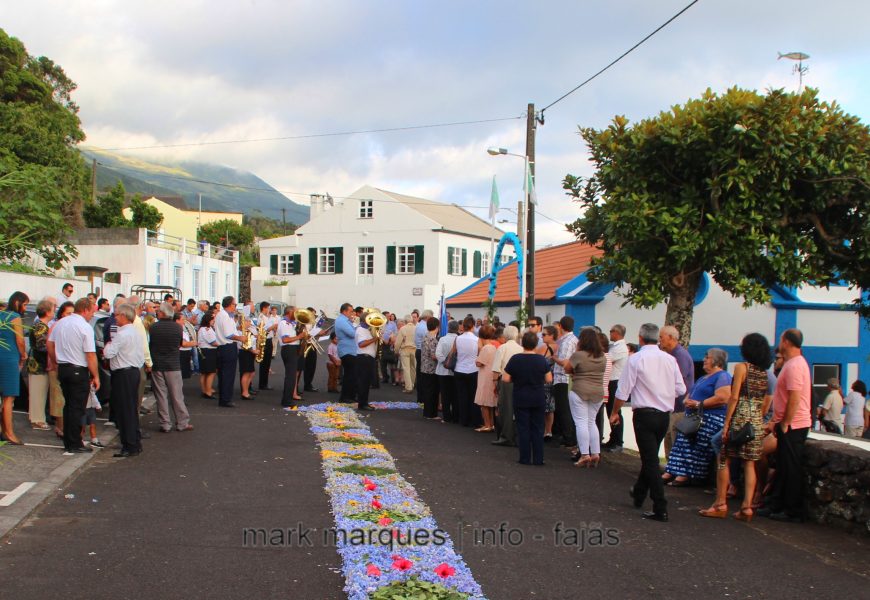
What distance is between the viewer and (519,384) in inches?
418

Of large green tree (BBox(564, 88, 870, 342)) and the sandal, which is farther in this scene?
large green tree (BBox(564, 88, 870, 342))

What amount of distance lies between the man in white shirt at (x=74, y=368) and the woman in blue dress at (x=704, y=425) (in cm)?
706

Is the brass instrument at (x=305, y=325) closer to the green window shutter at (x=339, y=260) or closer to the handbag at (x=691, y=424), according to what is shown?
the handbag at (x=691, y=424)

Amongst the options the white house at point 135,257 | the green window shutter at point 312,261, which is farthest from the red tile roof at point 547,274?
the green window shutter at point 312,261

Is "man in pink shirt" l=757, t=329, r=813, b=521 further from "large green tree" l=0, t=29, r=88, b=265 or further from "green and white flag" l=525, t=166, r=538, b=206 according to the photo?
"large green tree" l=0, t=29, r=88, b=265

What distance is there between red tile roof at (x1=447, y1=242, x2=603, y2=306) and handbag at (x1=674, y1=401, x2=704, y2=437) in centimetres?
1130

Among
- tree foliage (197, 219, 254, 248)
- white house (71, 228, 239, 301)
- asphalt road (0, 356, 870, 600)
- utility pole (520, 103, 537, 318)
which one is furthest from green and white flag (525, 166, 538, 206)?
tree foliage (197, 219, 254, 248)

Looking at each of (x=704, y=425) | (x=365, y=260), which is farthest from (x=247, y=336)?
(x=365, y=260)

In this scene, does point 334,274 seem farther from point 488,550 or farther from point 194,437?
point 488,550

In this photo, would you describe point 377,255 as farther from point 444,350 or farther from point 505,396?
point 505,396

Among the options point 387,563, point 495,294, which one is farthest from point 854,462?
point 495,294

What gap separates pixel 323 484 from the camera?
342 inches

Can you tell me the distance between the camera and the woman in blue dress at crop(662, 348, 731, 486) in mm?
8945

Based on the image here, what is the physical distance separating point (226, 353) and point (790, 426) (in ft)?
33.8
